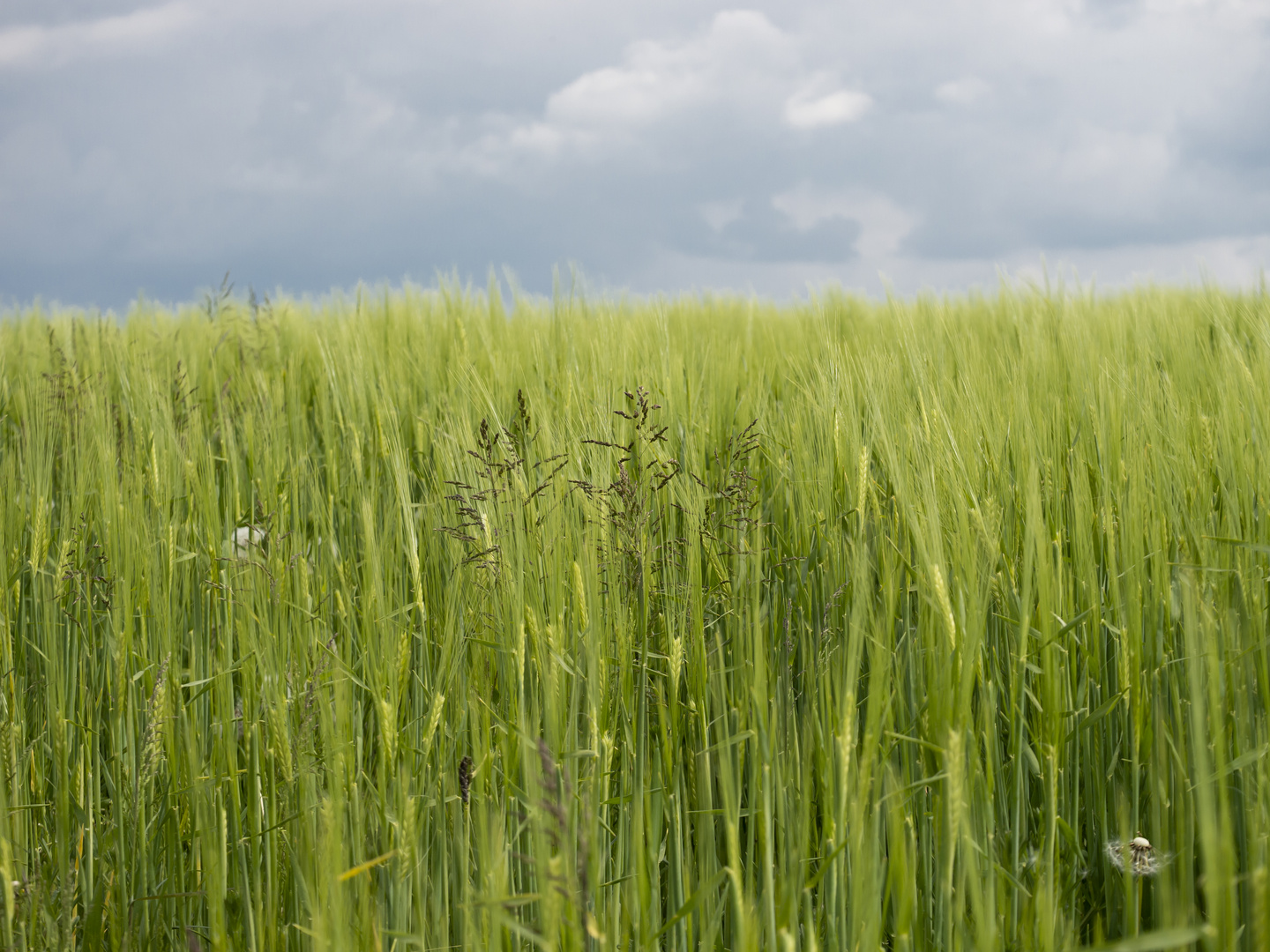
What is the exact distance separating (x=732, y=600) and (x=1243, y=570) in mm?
667

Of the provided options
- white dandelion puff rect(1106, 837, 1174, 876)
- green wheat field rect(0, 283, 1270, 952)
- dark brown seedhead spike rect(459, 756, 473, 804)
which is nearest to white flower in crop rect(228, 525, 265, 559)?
green wheat field rect(0, 283, 1270, 952)

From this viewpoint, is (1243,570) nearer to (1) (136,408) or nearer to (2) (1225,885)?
(2) (1225,885)

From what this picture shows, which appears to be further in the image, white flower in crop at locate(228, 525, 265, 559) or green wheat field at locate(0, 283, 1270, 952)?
white flower in crop at locate(228, 525, 265, 559)

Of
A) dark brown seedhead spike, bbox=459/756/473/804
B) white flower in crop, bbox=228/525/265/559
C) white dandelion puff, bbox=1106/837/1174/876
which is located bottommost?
white dandelion puff, bbox=1106/837/1174/876

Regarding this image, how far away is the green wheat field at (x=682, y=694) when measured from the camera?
2.66 ft

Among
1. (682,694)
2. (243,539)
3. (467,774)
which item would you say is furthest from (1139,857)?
(243,539)

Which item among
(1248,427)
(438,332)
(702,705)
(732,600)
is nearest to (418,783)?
(702,705)

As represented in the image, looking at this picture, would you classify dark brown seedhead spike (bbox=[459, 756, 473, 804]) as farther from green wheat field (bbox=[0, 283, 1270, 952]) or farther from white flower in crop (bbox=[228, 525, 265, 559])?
white flower in crop (bbox=[228, 525, 265, 559])

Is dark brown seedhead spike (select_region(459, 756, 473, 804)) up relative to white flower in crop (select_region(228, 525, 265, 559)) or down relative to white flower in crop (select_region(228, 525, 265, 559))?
down

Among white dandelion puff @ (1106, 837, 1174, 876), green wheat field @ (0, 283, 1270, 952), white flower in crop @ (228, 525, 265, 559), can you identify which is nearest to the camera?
green wheat field @ (0, 283, 1270, 952)

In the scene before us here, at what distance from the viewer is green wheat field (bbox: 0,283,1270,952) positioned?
812 millimetres

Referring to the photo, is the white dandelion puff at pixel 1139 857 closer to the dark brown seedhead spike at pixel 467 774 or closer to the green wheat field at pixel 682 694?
the green wheat field at pixel 682 694

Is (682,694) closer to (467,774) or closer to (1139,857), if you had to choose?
(467,774)

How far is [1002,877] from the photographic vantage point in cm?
94
